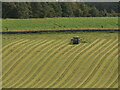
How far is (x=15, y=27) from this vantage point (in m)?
58.1

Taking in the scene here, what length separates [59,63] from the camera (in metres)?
38.5

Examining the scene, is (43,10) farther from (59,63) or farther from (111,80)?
(111,80)

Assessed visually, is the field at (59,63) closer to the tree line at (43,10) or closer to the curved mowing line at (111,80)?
the curved mowing line at (111,80)

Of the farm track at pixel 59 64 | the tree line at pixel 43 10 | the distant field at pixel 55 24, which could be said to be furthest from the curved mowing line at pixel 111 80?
the tree line at pixel 43 10

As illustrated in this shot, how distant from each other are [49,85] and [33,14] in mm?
52099

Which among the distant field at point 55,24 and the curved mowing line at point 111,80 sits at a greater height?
the distant field at point 55,24

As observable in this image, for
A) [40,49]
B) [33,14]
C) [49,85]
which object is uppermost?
[33,14]

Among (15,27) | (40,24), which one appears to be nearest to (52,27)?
(40,24)

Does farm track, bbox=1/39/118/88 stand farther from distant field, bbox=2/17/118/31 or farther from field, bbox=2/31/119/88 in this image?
distant field, bbox=2/17/118/31

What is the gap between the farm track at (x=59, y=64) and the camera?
1345 inches

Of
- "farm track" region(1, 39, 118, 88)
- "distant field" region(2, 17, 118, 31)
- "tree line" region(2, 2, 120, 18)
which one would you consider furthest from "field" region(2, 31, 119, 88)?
"tree line" region(2, 2, 120, 18)

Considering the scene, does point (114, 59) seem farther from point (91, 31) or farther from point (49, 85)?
point (91, 31)

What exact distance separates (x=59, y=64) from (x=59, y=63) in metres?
0.25

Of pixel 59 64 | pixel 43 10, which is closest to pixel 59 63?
pixel 59 64
